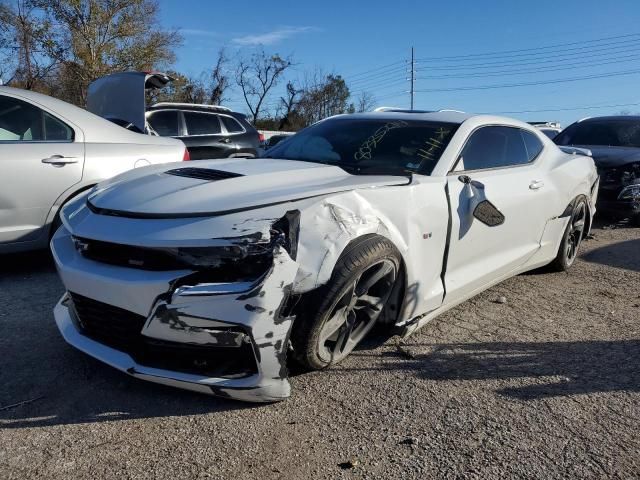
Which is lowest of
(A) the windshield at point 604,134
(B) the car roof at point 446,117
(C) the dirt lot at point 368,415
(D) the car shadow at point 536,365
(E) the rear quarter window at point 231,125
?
(D) the car shadow at point 536,365

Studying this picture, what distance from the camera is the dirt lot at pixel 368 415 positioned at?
210 cm

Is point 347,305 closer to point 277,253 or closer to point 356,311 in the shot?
point 356,311

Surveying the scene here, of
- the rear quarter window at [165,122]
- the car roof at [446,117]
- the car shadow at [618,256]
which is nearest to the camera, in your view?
the car roof at [446,117]

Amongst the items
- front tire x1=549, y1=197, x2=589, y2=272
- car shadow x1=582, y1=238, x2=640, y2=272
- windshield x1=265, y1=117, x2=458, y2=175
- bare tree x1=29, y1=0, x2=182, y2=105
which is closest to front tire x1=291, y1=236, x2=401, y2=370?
windshield x1=265, y1=117, x2=458, y2=175

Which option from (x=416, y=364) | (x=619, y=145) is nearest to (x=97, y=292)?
(x=416, y=364)

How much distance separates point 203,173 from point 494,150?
216 centimetres

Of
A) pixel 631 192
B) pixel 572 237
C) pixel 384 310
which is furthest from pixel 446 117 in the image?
pixel 631 192

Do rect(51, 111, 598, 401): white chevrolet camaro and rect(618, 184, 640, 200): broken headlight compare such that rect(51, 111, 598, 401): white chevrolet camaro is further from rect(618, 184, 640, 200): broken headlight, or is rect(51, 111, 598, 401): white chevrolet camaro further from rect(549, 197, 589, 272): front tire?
rect(618, 184, 640, 200): broken headlight

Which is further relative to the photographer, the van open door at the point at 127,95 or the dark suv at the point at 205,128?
the dark suv at the point at 205,128

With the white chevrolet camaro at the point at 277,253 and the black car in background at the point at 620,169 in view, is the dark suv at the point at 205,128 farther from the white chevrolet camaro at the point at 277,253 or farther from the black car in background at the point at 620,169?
the white chevrolet camaro at the point at 277,253

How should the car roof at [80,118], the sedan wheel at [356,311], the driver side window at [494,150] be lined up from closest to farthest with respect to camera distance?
the sedan wheel at [356,311] → the driver side window at [494,150] → the car roof at [80,118]

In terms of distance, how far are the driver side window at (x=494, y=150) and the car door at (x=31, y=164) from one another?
120 inches

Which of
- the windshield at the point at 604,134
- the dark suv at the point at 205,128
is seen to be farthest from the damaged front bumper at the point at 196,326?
the windshield at the point at 604,134

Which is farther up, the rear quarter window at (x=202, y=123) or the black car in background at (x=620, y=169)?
the rear quarter window at (x=202, y=123)
